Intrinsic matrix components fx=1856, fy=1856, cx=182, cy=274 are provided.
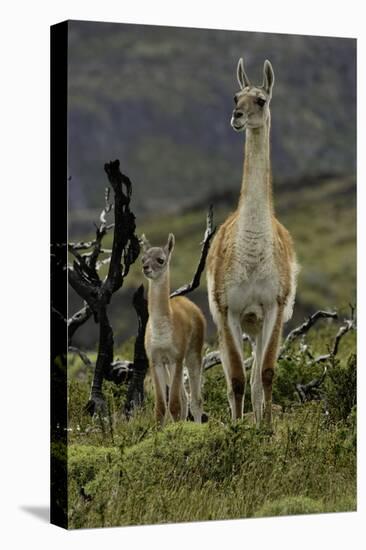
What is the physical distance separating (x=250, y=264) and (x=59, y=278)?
1834mm

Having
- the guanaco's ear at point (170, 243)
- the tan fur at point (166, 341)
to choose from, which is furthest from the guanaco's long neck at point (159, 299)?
the guanaco's ear at point (170, 243)

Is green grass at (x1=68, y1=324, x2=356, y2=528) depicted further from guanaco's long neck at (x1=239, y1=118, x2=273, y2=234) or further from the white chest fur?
guanaco's long neck at (x1=239, y1=118, x2=273, y2=234)

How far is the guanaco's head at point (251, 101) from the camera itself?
17.1m

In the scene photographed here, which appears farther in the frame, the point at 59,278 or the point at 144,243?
the point at 144,243

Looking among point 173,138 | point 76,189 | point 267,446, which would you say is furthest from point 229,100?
point 267,446

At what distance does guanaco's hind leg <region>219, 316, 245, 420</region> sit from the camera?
56.3 ft

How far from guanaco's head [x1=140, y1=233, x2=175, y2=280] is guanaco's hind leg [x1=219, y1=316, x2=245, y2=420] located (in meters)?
0.80

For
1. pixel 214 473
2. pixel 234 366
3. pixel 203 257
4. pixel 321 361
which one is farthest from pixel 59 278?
pixel 321 361

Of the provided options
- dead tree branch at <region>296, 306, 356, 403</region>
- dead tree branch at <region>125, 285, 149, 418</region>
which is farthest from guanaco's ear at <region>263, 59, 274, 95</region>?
dead tree branch at <region>296, 306, 356, 403</region>

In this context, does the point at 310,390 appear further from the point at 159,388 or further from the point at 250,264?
the point at 159,388

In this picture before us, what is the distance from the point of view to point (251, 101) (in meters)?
17.1

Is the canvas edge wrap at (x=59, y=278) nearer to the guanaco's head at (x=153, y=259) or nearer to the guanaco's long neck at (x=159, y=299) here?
the guanaco's head at (x=153, y=259)

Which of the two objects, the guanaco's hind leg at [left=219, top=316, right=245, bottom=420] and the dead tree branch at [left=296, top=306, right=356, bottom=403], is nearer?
the guanaco's hind leg at [left=219, top=316, right=245, bottom=420]

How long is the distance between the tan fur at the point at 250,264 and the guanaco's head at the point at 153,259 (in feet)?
1.87
